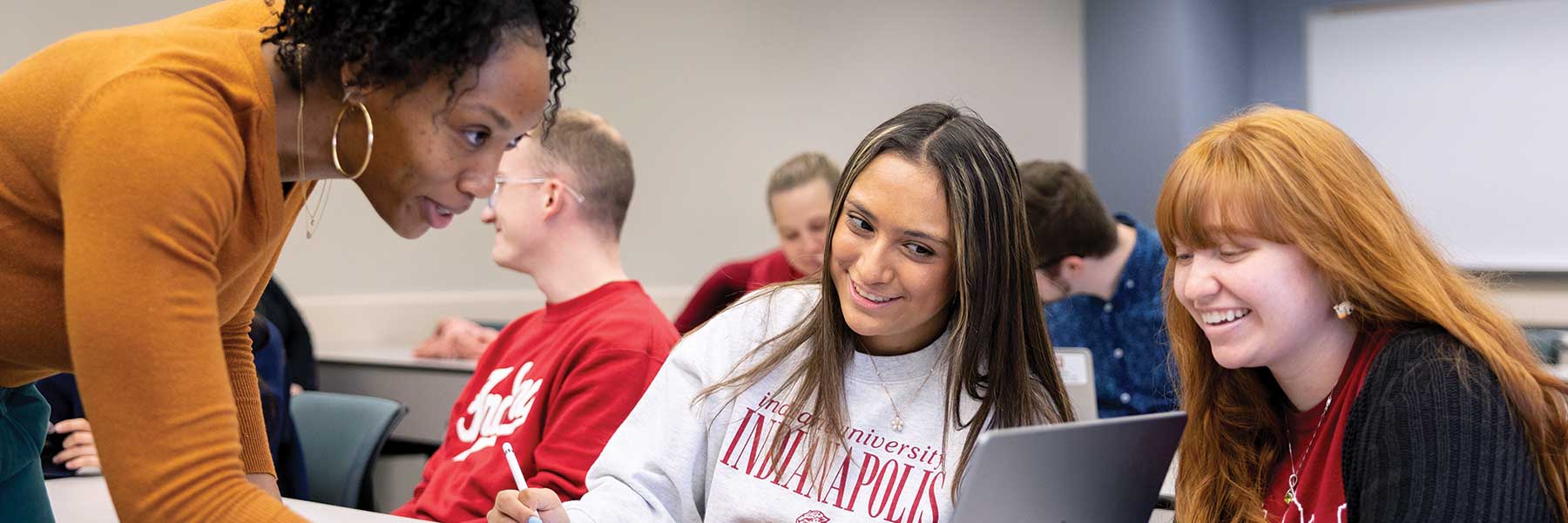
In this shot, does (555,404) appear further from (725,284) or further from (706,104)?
(706,104)

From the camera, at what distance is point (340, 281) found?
3.96 meters

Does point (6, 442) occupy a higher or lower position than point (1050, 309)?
higher

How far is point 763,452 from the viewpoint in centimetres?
143

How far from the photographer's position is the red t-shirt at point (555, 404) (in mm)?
1702

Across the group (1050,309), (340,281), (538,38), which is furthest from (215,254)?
(340,281)

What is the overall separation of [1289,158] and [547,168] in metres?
1.20

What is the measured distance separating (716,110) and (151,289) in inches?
160

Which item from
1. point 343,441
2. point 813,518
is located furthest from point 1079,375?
point 343,441

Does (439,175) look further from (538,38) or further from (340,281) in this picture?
(340,281)

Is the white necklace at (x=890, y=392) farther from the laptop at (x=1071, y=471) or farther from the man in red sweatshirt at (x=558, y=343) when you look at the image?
the man in red sweatshirt at (x=558, y=343)

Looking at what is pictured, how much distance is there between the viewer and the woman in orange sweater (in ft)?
2.60

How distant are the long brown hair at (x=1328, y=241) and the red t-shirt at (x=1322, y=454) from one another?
2 cm

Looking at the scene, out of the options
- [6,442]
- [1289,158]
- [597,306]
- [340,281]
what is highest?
[1289,158]

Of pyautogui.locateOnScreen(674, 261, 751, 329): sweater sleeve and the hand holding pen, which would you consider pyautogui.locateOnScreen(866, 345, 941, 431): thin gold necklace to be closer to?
the hand holding pen
